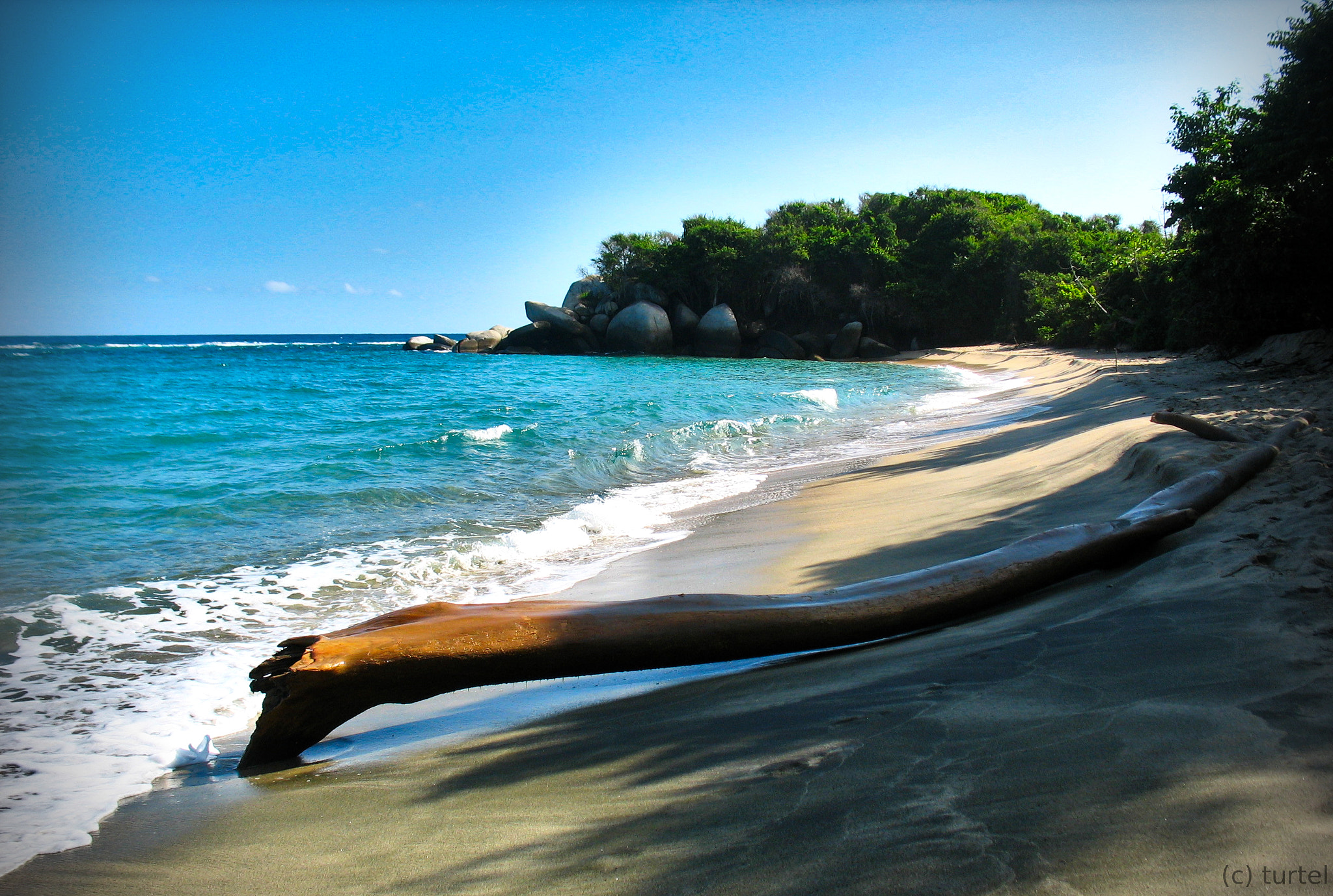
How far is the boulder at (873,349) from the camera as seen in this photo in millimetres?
40656

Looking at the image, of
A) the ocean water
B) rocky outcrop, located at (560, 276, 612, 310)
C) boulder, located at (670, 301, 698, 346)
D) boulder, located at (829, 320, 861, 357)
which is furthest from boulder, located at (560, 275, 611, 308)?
the ocean water

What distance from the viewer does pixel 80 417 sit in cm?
1428

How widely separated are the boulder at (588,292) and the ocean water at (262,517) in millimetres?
27193

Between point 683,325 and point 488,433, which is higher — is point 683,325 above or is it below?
above

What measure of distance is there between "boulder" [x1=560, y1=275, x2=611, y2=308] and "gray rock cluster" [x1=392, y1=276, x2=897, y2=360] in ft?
0.18

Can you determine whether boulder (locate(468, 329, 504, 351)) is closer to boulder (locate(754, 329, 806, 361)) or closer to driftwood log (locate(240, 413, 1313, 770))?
boulder (locate(754, 329, 806, 361))

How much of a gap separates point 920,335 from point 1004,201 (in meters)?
13.2

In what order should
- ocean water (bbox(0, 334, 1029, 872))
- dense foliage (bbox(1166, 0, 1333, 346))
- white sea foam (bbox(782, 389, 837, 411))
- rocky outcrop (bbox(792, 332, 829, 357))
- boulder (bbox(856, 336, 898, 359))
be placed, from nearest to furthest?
ocean water (bbox(0, 334, 1029, 872)) < dense foliage (bbox(1166, 0, 1333, 346)) < white sea foam (bbox(782, 389, 837, 411)) < boulder (bbox(856, 336, 898, 359)) < rocky outcrop (bbox(792, 332, 829, 357))

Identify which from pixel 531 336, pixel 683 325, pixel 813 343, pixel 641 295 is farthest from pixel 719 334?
pixel 531 336

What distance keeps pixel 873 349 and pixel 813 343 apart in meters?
3.70

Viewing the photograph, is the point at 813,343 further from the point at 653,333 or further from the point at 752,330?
the point at 653,333

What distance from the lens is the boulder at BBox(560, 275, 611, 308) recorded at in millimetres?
46062

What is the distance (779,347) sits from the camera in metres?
42.3

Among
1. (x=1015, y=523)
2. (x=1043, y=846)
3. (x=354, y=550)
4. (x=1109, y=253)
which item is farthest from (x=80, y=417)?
(x=1109, y=253)
